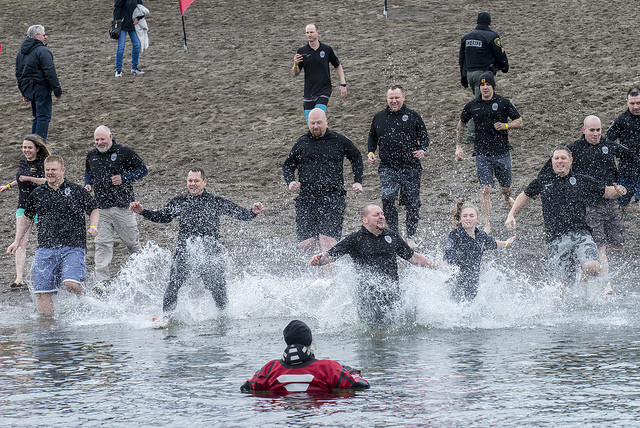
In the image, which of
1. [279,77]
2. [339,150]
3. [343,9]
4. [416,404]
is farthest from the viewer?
[343,9]

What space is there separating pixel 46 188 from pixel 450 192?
692cm

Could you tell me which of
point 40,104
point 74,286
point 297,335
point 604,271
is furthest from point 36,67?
point 297,335

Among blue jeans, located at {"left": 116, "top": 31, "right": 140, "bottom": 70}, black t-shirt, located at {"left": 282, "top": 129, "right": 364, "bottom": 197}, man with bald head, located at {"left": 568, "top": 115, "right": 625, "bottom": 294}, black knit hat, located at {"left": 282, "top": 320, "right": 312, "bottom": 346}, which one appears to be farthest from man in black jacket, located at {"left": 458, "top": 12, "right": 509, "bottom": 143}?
black knit hat, located at {"left": 282, "top": 320, "right": 312, "bottom": 346}

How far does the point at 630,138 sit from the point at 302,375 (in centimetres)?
620

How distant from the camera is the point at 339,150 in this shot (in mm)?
11820

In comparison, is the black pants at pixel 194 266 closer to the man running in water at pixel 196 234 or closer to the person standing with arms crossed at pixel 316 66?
the man running in water at pixel 196 234

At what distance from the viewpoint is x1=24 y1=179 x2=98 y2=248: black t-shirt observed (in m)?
11.2

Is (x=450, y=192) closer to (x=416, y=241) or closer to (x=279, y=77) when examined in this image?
(x=416, y=241)

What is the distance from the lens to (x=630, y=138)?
476 inches

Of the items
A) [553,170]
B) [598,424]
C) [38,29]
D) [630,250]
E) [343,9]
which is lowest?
[598,424]

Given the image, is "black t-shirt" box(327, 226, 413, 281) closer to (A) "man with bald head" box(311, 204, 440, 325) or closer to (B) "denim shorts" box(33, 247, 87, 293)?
(A) "man with bald head" box(311, 204, 440, 325)

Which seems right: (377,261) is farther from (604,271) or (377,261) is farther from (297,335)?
(604,271)

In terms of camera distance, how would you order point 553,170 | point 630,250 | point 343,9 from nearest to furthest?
1. point 553,170
2. point 630,250
3. point 343,9

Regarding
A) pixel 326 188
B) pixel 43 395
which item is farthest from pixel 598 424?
pixel 326 188
